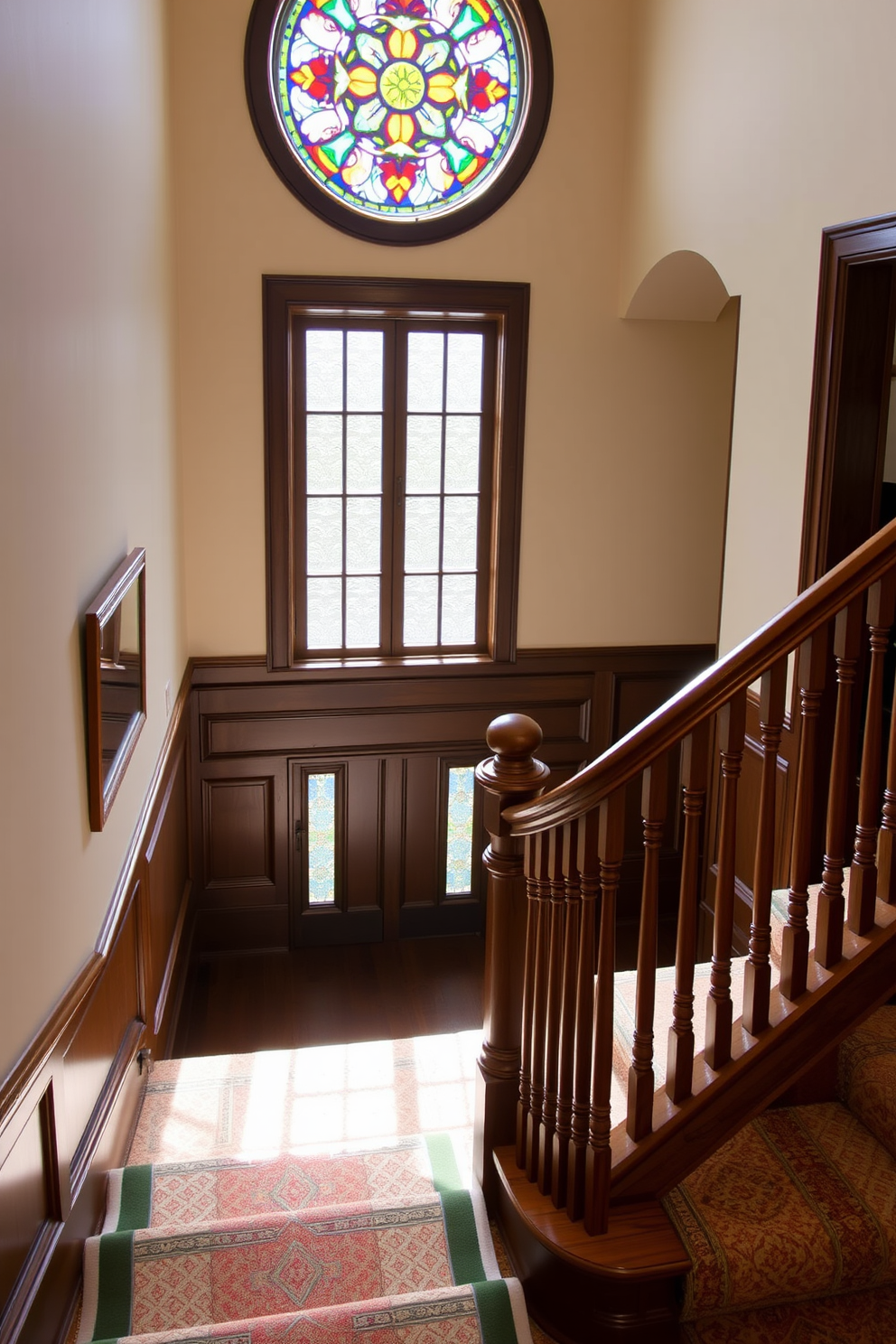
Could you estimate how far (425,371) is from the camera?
520cm

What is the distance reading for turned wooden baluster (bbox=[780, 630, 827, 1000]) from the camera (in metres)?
2.10

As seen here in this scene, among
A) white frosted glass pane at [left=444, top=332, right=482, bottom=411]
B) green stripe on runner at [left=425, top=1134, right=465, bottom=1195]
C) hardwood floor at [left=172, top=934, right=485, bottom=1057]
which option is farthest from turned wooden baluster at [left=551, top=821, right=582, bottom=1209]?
white frosted glass pane at [left=444, top=332, right=482, bottom=411]

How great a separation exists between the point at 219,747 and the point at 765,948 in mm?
3421

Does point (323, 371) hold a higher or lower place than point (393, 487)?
higher

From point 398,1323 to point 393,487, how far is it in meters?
3.67

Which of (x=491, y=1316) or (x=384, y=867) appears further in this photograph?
(x=384, y=867)

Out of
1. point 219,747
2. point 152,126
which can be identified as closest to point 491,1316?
point 219,747

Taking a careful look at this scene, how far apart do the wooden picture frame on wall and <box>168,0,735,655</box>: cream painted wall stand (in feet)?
5.56

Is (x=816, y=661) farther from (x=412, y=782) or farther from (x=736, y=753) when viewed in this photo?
(x=412, y=782)

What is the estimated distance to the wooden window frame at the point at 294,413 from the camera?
4938mm

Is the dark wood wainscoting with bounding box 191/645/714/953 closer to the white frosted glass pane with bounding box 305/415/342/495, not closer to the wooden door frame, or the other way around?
the white frosted glass pane with bounding box 305/415/342/495

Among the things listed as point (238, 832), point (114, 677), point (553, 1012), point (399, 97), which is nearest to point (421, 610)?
point (238, 832)

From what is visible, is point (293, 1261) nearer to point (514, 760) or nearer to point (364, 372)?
point (514, 760)

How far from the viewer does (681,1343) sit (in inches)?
91.7
